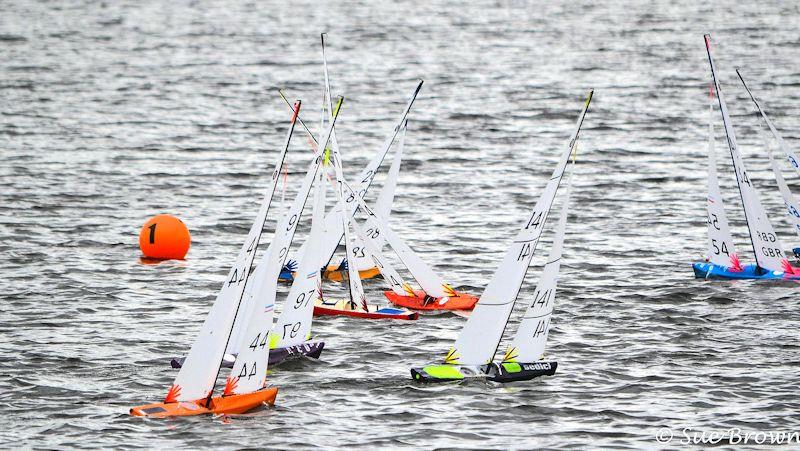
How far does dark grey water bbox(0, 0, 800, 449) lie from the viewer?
27219 mm

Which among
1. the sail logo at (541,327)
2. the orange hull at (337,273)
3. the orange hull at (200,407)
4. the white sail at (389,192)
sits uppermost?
the white sail at (389,192)

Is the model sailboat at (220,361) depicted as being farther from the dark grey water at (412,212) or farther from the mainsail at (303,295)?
the mainsail at (303,295)

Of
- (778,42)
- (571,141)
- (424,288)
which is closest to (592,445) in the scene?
(571,141)

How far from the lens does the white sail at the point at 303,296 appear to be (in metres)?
29.0

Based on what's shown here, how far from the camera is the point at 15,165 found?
56.5 m

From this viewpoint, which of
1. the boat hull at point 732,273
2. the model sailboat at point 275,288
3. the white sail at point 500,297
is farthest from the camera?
the boat hull at point 732,273

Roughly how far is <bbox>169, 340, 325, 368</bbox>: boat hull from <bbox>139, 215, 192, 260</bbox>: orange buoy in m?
10.9

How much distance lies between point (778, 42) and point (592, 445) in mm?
76572

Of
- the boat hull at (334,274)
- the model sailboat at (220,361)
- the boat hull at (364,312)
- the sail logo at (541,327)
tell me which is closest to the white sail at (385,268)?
the boat hull at (364,312)

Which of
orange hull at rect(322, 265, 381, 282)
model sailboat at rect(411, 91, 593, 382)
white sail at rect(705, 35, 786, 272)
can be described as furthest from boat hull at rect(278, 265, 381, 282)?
white sail at rect(705, 35, 786, 272)

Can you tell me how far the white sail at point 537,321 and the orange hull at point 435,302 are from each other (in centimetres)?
623

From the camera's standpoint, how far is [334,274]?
38.7m

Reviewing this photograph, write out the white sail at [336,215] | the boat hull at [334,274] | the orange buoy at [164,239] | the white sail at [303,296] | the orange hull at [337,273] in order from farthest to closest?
1. the orange buoy at [164,239]
2. the orange hull at [337,273]
3. the boat hull at [334,274]
4. the white sail at [336,215]
5. the white sail at [303,296]

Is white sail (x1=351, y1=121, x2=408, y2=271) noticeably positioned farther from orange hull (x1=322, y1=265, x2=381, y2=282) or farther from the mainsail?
the mainsail
